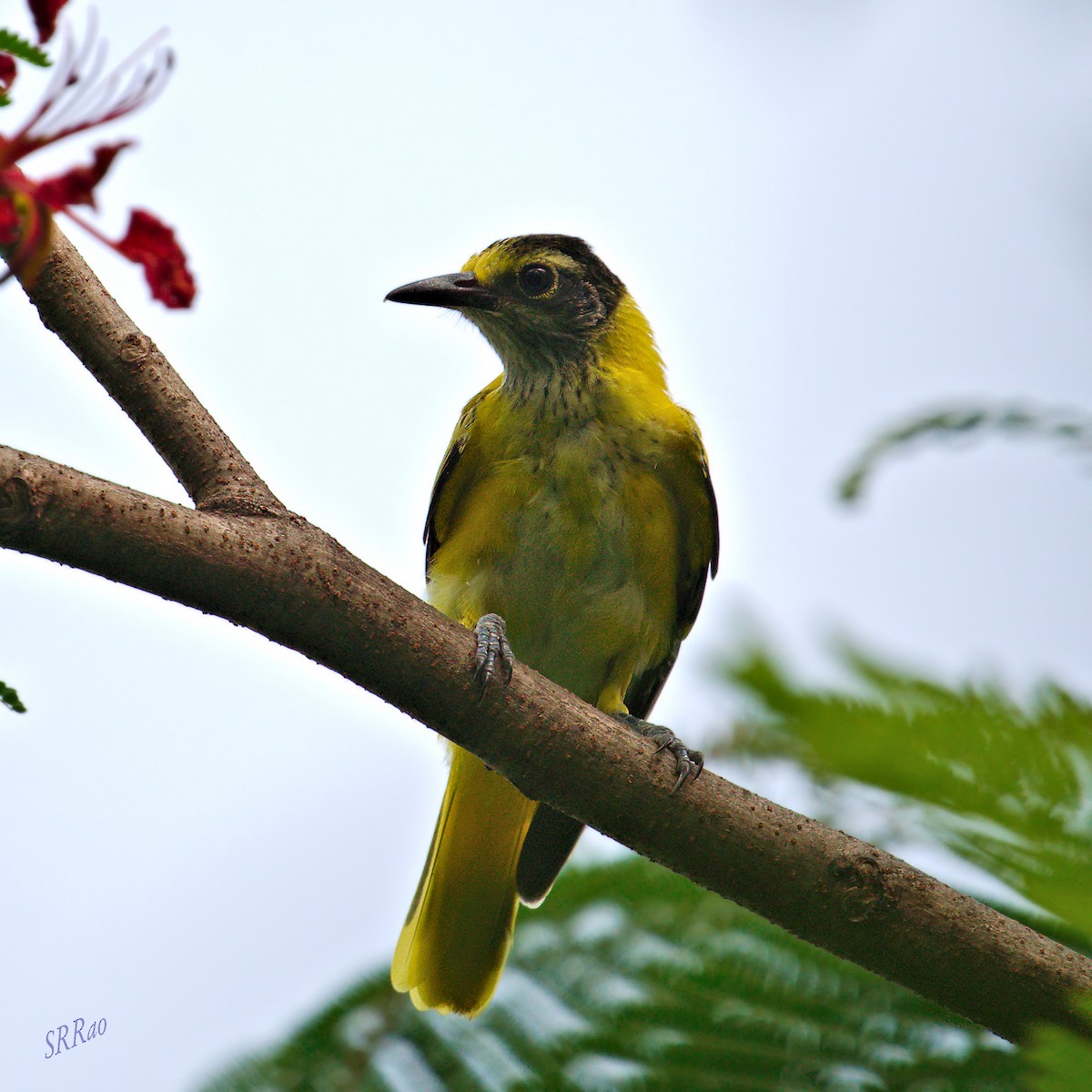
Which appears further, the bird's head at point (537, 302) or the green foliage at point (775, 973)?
the bird's head at point (537, 302)

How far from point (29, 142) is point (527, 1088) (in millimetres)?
2222

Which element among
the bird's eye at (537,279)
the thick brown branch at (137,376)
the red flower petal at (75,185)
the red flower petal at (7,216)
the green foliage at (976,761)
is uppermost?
the bird's eye at (537,279)

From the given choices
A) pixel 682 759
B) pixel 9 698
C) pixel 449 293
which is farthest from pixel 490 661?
pixel 449 293

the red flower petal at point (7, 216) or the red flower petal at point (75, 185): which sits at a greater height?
the red flower petal at point (75, 185)

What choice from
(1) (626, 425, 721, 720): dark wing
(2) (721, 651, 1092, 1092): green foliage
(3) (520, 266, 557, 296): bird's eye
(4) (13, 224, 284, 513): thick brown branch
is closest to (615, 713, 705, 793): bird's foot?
(4) (13, 224, 284, 513): thick brown branch

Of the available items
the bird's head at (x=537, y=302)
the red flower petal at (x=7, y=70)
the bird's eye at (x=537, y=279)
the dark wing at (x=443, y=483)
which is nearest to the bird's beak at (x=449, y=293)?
the bird's head at (x=537, y=302)

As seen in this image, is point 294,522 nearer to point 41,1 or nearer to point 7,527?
point 7,527

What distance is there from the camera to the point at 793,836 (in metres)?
3.03

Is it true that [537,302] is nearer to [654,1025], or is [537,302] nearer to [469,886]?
[469,886]

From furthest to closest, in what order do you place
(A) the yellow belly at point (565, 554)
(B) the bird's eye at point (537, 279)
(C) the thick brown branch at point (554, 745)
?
(B) the bird's eye at point (537, 279) < (A) the yellow belly at point (565, 554) < (C) the thick brown branch at point (554, 745)

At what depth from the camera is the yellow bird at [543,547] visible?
16.0ft

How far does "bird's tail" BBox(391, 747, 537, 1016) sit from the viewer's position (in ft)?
15.5

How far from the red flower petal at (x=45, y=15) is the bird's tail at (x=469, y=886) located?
12.3 feet

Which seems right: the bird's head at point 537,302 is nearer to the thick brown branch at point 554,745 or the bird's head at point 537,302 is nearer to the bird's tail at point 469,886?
the bird's tail at point 469,886
